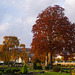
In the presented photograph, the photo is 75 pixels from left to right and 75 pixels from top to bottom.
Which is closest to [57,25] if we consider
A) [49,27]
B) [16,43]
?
[49,27]

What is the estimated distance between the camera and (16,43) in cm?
4862

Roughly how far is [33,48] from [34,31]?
4429 millimetres

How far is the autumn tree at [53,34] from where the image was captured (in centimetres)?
3300

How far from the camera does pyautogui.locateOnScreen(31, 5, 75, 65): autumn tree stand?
108ft

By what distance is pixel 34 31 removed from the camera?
36406 mm

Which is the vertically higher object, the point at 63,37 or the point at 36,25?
the point at 36,25

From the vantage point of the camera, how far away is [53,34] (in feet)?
113

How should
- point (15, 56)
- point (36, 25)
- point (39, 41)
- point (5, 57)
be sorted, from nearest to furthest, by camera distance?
point (39, 41), point (36, 25), point (5, 57), point (15, 56)

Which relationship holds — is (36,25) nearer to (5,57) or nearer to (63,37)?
(63,37)

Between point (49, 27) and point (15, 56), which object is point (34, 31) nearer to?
point (49, 27)

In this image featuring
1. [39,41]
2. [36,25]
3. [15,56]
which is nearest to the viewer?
[39,41]

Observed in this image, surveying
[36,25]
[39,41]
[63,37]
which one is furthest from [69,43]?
[36,25]

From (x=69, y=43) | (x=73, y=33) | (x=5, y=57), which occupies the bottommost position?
(x=5, y=57)

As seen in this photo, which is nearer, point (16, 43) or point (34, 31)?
point (34, 31)
